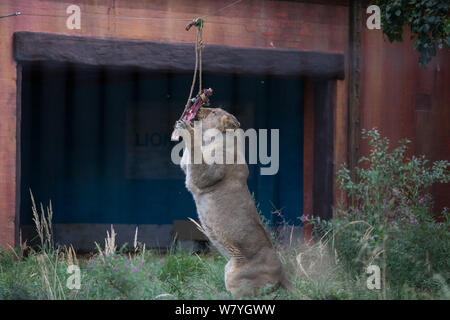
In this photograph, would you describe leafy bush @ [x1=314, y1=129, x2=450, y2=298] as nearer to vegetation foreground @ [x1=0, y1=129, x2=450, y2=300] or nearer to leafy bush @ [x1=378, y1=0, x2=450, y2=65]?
vegetation foreground @ [x1=0, y1=129, x2=450, y2=300]

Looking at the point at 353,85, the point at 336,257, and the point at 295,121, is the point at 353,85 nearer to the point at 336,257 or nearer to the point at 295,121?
the point at 295,121

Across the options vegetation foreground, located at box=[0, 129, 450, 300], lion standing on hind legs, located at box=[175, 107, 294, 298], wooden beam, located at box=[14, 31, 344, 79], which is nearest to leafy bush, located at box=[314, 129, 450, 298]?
vegetation foreground, located at box=[0, 129, 450, 300]

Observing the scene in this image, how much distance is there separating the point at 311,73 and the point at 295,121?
157cm

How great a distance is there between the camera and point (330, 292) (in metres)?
4.90

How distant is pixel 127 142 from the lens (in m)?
9.58

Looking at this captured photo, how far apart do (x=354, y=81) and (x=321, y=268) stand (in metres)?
3.26

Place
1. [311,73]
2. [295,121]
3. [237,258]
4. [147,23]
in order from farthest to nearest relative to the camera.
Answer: [295,121], [311,73], [147,23], [237,258]

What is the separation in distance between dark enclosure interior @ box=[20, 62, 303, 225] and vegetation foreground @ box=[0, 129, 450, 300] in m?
2.85

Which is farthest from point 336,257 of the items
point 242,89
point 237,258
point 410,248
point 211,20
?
point 242,89

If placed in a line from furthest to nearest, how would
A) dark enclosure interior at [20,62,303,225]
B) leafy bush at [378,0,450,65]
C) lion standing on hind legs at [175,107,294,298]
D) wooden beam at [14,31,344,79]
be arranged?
dark enclosure interior at [20,62,303,225] < wooden beam at [14,31,344,79] < leafy bush at [378,0,450,65] < lion standing on hind legs at [175,107,294,298]

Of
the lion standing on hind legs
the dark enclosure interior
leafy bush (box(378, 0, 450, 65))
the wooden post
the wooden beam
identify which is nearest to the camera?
the lion standing on hind legs

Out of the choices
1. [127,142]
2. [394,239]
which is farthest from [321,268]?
[127,142]

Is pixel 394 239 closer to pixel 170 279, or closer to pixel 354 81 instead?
pixel 170 279

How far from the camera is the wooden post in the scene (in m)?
8.09
